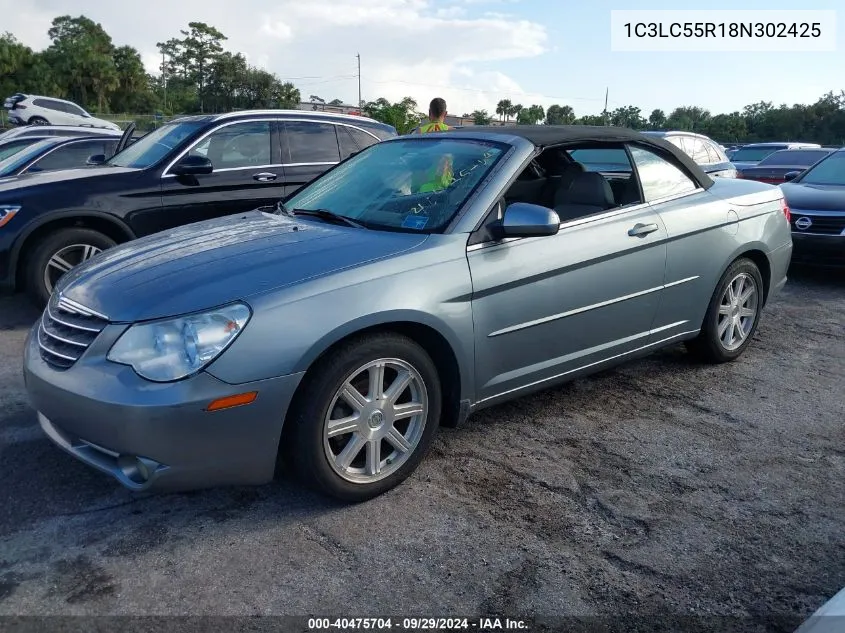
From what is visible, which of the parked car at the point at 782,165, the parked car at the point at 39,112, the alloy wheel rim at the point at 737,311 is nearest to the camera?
the alloy wheel rim at the point at 737,311

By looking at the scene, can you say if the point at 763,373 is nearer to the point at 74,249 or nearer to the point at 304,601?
the point at 304,601

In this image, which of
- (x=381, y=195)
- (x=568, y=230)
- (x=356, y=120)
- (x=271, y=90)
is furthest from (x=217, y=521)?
(x=271, y=90)

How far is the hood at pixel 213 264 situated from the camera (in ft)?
9.51

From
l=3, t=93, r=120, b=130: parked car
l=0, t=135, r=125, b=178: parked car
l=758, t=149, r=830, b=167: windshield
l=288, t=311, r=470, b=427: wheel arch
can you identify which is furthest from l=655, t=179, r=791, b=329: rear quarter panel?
l=3, t=93, r=120, b=130: parked car

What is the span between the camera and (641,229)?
163 inches

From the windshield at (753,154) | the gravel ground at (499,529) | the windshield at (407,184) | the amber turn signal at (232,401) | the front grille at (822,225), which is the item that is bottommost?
the gravel ground at (499,529)

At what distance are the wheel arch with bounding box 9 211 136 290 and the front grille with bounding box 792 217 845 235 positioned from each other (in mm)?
6754

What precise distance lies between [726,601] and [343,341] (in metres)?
1.70

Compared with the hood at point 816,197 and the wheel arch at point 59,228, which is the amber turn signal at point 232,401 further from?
the hood at point 816,197

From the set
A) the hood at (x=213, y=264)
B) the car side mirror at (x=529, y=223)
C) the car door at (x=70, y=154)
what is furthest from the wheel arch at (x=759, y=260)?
the car door at (x=70, y=154)

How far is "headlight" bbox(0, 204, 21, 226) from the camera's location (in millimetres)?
5902

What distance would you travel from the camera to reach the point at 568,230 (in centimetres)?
383

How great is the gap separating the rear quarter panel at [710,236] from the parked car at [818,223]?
3042 millimetres

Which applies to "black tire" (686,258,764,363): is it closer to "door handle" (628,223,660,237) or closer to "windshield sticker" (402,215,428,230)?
"door handle" (628,223,660,237)
